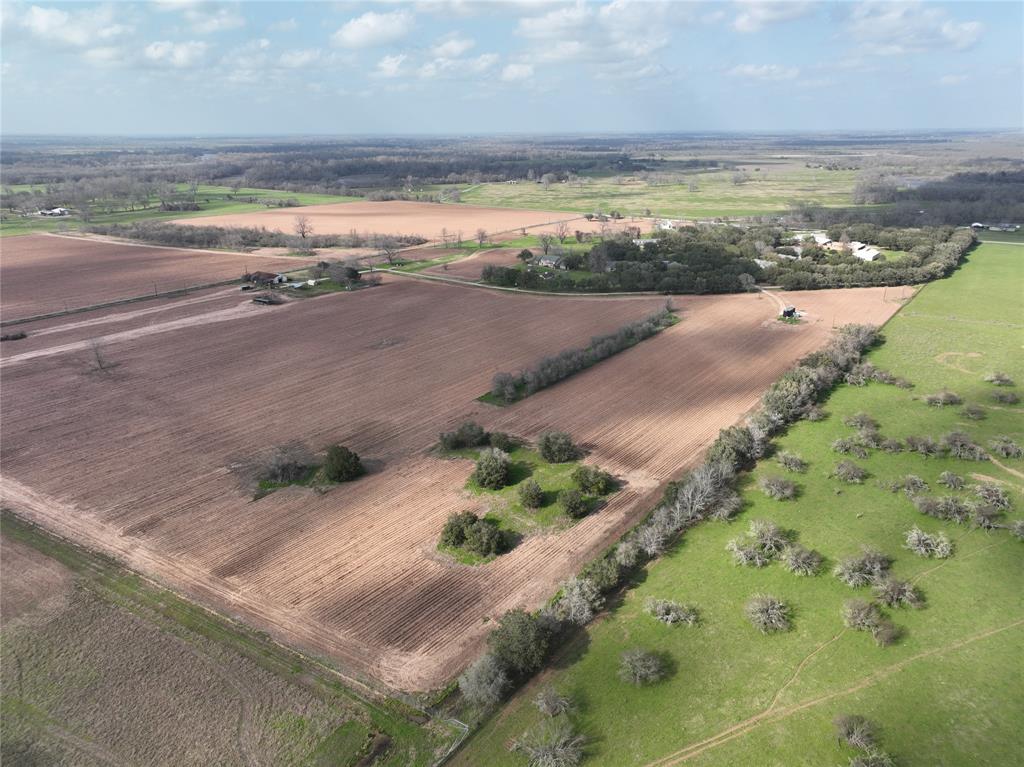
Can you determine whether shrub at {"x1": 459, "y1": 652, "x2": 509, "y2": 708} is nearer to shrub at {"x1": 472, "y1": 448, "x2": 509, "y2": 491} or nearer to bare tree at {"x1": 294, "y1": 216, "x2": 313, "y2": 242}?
shrub at {"x1": 472, "y1": 448, "x2": 509, "y2": 491}

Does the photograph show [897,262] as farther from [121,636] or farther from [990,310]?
[121,636]

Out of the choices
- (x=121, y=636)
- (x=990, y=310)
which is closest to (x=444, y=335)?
(x=121, y=636)

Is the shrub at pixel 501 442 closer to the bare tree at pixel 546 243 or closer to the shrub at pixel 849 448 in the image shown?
the shrub at pixel 849 448

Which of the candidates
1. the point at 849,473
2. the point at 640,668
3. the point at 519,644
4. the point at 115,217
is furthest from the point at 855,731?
the point at 115,217

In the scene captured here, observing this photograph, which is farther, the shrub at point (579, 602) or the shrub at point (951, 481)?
the shrub at point (951, 481)

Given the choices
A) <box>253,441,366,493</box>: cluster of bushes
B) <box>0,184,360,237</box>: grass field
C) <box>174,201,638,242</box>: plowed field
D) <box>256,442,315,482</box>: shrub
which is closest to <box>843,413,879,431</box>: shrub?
<box>253,441,366,493</box>: cluster of bushes

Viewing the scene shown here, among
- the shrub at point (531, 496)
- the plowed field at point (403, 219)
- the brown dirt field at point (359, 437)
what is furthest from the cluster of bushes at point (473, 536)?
the plowed field at point (403, 219)

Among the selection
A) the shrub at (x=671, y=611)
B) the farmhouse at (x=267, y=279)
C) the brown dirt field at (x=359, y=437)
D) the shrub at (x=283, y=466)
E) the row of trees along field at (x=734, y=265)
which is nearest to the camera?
the shrub at (x=671, y=611)
